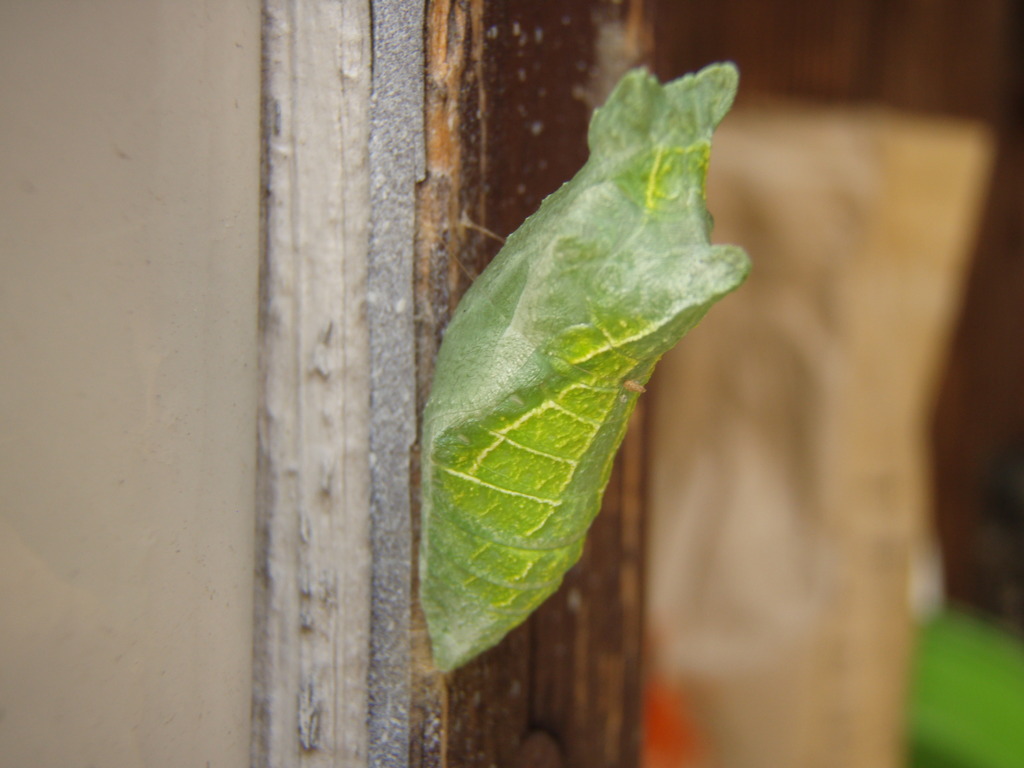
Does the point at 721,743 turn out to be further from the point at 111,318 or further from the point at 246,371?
the point at 111,318

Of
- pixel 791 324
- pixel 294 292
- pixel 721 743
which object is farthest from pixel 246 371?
pixel 721 743

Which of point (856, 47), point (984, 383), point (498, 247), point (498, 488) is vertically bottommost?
point (984, 383)

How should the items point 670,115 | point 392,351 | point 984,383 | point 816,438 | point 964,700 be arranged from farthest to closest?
point 984,383 < point 964,700 < point 816,438 < point 392,351 < point 670,115

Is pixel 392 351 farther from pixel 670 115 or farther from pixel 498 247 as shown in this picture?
pixel 670 115

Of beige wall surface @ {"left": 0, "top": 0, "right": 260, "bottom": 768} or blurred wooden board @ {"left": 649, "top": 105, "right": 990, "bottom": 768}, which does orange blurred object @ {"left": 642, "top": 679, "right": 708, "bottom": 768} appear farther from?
beige wall surface @ {"left": 0, "top": 0, "right": 260, "bottom": 768}

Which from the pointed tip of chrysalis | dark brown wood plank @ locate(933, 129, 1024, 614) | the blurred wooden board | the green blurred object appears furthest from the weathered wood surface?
dark brown wood plank @ locate(933, 129, 1024, 614)

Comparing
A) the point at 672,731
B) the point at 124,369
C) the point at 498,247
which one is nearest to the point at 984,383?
the point at 672,731

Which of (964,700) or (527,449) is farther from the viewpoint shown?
(964,700)
